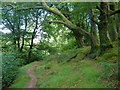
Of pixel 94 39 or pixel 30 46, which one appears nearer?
pixel 94 39

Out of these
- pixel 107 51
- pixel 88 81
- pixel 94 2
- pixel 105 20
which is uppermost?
pixel 94 2

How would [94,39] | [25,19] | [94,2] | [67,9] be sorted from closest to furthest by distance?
1. [94,2]
2. [94,39]
3. [67,9]
4. [25,19]

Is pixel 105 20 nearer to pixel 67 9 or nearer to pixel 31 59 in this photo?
pixel 67 9

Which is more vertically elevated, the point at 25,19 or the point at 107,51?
the point at 25,19

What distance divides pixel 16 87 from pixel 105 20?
6.51 m

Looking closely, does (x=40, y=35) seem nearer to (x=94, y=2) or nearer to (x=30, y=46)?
(x=30, y=46)

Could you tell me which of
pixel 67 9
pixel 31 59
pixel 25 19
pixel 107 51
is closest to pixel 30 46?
pixel 31 59

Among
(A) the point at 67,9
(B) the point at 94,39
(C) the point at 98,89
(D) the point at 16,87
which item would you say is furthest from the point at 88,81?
(A) the point at 67,9

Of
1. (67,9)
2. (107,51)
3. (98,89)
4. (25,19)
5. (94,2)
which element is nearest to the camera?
(98,89)

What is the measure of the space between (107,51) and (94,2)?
285cm

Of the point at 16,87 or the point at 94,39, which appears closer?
the point at 16,87

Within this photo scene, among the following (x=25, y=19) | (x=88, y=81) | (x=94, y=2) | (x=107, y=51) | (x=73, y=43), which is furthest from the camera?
(x=73, y=43)

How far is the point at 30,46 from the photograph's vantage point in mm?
15266

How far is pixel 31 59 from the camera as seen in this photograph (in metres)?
15.3
